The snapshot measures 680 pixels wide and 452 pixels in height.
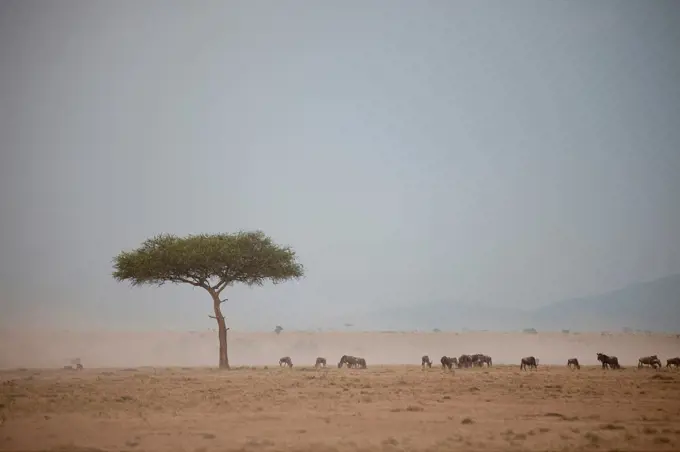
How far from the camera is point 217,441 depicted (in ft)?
57.7

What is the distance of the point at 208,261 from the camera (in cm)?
4938

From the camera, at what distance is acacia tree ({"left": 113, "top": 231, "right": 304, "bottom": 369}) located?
49.8m

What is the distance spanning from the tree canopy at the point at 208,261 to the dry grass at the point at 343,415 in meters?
16.3

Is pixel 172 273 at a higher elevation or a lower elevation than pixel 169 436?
higher

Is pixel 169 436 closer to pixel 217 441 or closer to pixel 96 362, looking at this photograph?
pixel 217 441

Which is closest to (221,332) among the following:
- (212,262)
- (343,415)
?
(212,262)

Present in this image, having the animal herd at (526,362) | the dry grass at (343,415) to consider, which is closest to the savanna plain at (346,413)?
the dry grass at (343,415)

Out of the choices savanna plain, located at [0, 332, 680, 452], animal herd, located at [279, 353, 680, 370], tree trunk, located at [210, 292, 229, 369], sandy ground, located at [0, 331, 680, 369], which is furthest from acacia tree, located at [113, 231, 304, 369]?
sandy ground, located at [0, 331, 680, 369]

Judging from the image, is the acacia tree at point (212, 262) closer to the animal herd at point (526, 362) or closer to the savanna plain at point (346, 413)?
the animal herd at point (526, 362)

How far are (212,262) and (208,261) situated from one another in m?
0.45

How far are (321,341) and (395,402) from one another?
6596 centimetres

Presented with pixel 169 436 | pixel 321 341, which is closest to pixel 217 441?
pixel 169 436

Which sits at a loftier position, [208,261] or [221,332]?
[208,261]

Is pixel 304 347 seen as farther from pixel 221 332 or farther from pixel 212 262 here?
pixel 212 262
